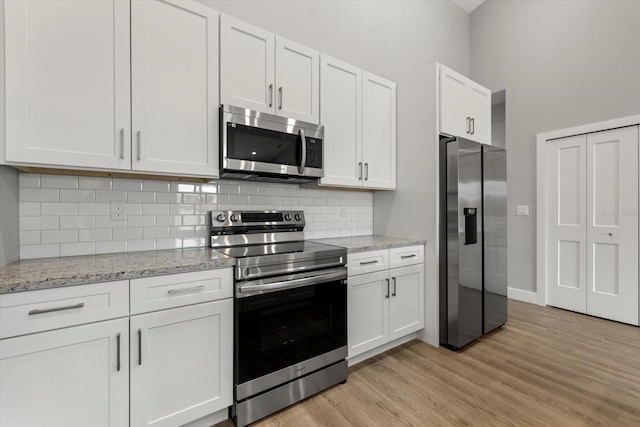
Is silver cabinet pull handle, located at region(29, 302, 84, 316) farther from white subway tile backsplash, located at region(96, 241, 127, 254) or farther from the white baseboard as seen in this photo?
the white baseboard

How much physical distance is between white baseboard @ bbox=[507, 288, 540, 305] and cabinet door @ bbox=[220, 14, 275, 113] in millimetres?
3808

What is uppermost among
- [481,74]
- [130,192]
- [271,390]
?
[481,74]

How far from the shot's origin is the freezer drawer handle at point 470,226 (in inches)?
99.4

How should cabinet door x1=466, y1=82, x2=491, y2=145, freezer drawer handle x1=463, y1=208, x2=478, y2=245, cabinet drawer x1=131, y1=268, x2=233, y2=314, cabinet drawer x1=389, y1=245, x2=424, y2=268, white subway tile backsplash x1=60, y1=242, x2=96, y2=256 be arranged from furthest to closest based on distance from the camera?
cabinet door x1=466, y1=82, x2=491, y2=145, freezer drawer handle x1=463, y1=208, x2=478, y2=245, cabinet drawer x1=389, y1=245, x2=424, y2=268, white subway tile backsplash x1=60, y1=242, x2=96, y2=256, cabinet drawer x1=131, y1=268, x2=233, y2=314

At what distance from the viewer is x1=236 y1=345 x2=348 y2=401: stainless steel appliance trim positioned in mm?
Answer: 1610

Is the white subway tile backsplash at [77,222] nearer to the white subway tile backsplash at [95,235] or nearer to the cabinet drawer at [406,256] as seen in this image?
the white subway tile backsplash at [95,235]

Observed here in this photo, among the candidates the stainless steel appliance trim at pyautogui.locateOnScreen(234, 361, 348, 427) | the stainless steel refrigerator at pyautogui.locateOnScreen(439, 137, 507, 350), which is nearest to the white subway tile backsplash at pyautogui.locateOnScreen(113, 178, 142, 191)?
the stainless steel appliance trim at pyautogui.locateOnScreen(234, 361, 348, 427)

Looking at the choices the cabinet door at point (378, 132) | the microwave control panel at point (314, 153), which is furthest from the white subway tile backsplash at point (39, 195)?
the cabinet door at point (378, 132)

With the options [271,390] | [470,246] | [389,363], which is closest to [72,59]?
[271,390]

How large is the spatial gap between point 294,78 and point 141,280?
169 cm

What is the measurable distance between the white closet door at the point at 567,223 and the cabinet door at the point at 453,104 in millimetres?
1544

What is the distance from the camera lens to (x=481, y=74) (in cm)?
423

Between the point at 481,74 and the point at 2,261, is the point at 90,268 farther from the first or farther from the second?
the point at 481,74

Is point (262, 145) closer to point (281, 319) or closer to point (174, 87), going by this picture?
point (174, 87)
